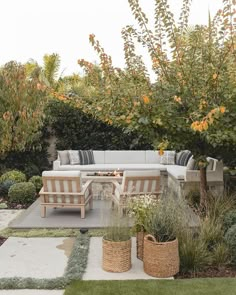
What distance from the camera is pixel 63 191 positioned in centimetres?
708

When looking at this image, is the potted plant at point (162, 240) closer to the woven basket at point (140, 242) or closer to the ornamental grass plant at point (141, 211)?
the ornamental grass plant at point (141, 211)

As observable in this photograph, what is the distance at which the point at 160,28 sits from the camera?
18.4 ft

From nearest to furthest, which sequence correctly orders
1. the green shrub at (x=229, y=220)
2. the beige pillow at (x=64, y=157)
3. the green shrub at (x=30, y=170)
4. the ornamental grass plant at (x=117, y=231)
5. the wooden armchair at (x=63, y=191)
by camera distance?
the ornamental grass plant at (x=117, y=231) → the green shrub at (x=229, y=220) → the wooden armchair at (x=63, y=191) → the beige pillow at (x=64, y=157) → the green shrub at (x=30, y=170)

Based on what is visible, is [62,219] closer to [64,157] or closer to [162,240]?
[162,240]

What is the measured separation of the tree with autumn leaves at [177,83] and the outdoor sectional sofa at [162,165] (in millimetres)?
2361

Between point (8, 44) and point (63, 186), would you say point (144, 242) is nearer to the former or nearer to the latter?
point (63, 186)

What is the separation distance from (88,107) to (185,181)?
10.6 ft

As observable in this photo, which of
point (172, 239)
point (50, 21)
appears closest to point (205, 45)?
point (172, 239)

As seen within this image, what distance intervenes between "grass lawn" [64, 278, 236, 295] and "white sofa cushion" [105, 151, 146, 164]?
7546mm

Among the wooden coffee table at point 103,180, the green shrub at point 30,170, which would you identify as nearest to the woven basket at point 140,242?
the wooden coffee table at point 103,180

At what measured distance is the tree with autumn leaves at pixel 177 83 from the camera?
5.32m

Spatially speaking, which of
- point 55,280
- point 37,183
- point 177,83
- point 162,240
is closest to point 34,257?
point 55,280

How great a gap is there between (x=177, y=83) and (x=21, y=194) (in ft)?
16.4

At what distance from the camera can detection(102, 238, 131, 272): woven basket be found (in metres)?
4.50
